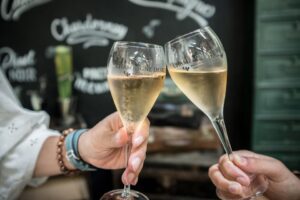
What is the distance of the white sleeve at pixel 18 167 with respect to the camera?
3.70ft

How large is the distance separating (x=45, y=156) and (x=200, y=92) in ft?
2.05

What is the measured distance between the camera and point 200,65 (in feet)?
2.39

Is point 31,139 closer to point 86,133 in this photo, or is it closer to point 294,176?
point 86,133

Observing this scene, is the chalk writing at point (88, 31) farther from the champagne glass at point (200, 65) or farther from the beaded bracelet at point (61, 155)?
the champagne glass at point (200, 65)

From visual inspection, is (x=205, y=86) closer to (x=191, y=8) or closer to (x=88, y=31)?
(x=191, y=8)

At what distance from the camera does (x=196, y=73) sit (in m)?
0.73

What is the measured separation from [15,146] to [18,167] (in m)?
0.07

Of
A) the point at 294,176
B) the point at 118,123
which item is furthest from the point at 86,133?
the point at 294,176

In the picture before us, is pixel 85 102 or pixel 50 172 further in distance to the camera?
pixel 85 102

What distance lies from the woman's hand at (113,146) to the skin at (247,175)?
0.19 m

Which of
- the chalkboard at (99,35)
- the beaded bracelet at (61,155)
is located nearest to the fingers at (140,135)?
the beaded bracelet at (61,155)

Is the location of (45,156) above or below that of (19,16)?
below

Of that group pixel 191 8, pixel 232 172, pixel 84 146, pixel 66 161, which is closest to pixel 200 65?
pixel 232 172

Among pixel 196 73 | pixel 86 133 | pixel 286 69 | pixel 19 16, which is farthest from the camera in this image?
pixel 19 16
